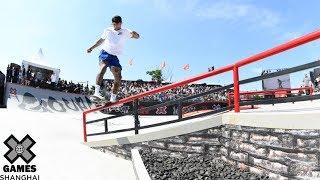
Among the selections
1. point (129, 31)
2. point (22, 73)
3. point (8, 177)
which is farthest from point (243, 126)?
point (22, 73)

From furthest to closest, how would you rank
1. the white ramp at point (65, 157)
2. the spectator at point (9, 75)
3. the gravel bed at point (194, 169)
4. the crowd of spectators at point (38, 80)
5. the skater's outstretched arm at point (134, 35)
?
the crowd of spectators at point (38, 80) < the spectator at point (9, 75) < the skater's outstretched arm at point (134, 35) < the white ramp at point (65, 157) < the gravel bed at point (194, 169)

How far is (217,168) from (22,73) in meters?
18.8

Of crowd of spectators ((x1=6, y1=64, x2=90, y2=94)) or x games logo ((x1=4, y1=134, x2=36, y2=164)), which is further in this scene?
crowd of spectators ((x1=6, y1=64, x2=90, y2=94))

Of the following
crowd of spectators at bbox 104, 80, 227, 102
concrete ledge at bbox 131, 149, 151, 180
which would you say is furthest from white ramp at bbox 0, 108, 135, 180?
crowd of spectators at bbox 104, 80, 227, 102

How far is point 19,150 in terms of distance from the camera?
844 cm

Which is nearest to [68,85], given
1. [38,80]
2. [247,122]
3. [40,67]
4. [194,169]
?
[40,67]

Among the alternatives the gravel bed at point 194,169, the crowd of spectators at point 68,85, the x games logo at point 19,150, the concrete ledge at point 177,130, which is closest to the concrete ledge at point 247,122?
the concrete ledge at point 177,130

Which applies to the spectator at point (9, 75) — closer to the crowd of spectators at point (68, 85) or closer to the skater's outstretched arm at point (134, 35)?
the crowd of spectators at point (68, 85)

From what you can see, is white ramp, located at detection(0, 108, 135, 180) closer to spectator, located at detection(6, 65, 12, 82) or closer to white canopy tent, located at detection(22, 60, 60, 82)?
spectator, located at detection(6, 65, 12, 82)

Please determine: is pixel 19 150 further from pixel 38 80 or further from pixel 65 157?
pixel 38 80

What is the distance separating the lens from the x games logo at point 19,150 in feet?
26.2

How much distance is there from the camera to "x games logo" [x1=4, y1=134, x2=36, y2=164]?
26.2 ft

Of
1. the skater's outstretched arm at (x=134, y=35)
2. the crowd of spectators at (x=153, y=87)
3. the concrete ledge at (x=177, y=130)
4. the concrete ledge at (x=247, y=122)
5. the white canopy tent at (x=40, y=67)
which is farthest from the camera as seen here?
the crowd of spectators at (x=153, y=87)

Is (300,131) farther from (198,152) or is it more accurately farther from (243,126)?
(198,152)
